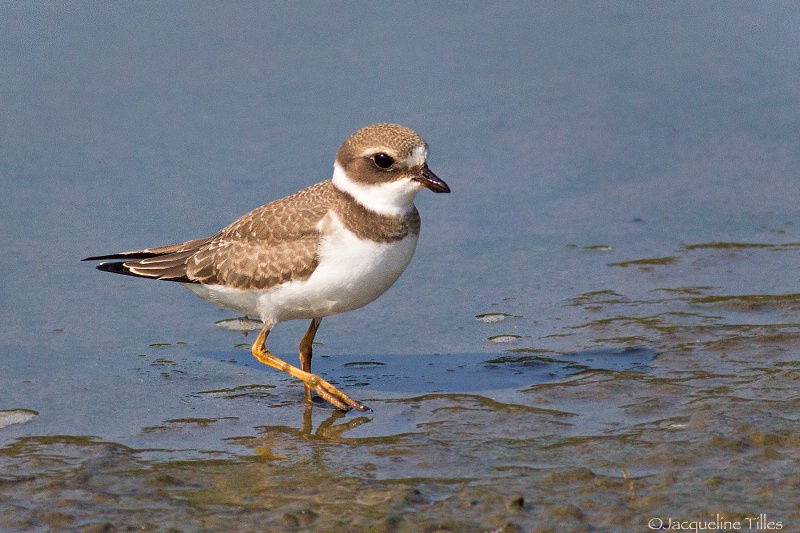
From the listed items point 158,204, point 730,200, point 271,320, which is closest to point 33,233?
point 158,204

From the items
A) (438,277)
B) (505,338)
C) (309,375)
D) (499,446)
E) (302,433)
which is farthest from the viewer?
(438,277)

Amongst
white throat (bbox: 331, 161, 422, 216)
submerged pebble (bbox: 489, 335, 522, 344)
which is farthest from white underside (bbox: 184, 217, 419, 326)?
submerged pebble (bbox: 489, 335, 522, 344)

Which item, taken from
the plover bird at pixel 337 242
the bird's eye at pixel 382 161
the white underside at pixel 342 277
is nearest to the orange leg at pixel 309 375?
the plover bird at pixel 337 242

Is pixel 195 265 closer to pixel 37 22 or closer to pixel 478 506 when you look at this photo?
pixel 478 506

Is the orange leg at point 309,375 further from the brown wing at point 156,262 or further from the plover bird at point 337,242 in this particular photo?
the brown wing at point 156,262

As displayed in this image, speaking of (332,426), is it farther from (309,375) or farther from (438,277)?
(438,277)

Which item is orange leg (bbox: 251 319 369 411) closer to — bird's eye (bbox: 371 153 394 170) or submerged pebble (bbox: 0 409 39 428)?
bird's eye (bbox: 371 153 394 170)

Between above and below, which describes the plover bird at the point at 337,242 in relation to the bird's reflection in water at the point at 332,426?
above

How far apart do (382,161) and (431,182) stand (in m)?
0.38

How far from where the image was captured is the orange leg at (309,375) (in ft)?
24.0

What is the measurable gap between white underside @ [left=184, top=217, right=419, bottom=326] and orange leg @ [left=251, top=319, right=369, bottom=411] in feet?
1.01

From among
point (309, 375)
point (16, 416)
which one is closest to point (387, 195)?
point (309, 375)

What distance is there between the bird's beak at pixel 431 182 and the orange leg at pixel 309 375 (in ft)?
4.53

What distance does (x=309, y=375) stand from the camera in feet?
24.5
